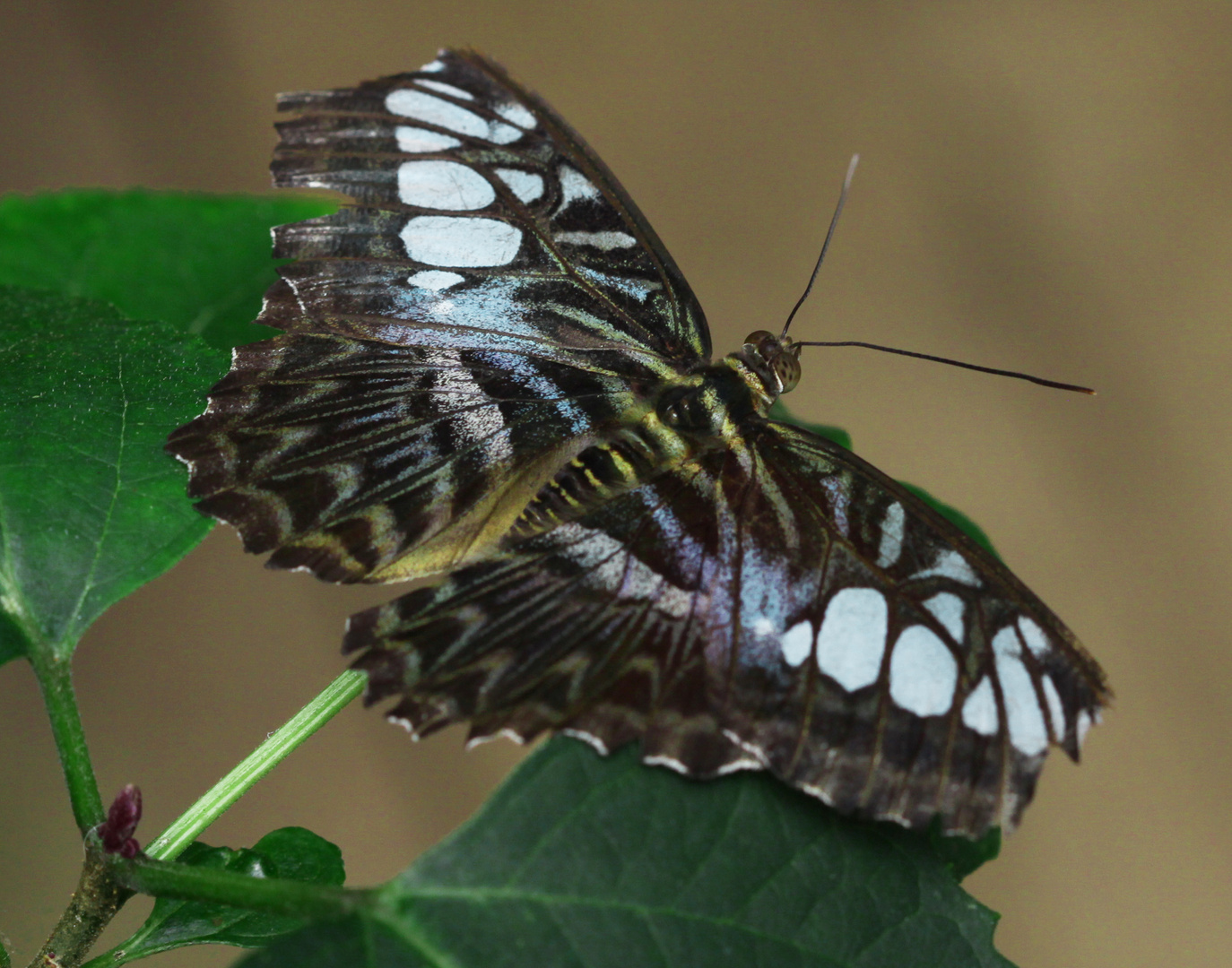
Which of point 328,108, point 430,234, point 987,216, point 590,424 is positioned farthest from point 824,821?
point 987,216

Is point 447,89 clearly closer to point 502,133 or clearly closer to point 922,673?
point 502,133

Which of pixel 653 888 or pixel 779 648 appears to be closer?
pixel 653 888

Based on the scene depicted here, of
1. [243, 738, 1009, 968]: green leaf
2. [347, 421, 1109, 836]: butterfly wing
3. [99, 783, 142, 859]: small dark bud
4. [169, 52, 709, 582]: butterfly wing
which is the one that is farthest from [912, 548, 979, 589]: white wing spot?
[99, 783, 142, 859]: small dark bud

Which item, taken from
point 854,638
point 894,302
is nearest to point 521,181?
point 854,638

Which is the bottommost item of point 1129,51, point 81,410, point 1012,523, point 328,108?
point 1012,523

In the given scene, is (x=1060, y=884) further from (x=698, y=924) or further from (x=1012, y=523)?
(x=698, y=924)

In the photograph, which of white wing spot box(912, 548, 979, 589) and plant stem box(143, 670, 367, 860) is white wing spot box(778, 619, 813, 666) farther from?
plant stem box(143, 670, 367, 860)
